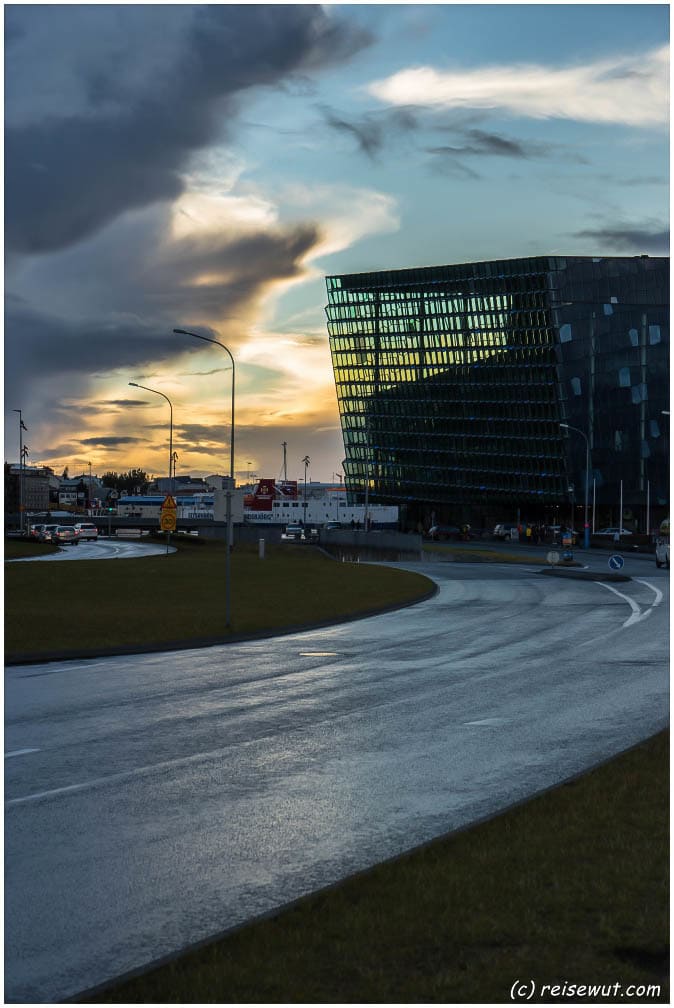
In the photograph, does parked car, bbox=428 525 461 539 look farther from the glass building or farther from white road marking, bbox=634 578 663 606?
white road marking, bbox=634 578 663 606

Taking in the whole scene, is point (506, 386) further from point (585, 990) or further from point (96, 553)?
point (585, 990)

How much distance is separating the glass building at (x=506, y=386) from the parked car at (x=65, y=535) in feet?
155

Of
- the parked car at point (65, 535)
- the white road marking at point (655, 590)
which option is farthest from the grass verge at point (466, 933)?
the parked car at point (65, 535)

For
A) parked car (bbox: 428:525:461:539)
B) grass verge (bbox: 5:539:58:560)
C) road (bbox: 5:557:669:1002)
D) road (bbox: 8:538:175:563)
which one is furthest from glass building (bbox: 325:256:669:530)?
road (bbox: 5:557:669:1002)

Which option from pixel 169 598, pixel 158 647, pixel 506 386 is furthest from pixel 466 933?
pixel 506 386

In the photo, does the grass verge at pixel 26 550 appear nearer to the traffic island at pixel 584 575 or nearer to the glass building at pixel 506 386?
the traffic island at pixel 584 575

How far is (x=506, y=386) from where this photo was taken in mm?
136375

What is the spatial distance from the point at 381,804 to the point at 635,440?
390ft

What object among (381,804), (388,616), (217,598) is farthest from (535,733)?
(217,598)

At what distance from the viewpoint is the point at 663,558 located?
60281mm

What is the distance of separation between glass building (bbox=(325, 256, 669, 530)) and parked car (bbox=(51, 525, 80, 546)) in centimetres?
4732

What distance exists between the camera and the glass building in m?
124

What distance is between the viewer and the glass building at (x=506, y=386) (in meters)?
124

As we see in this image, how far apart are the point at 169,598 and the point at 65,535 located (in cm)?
6018
